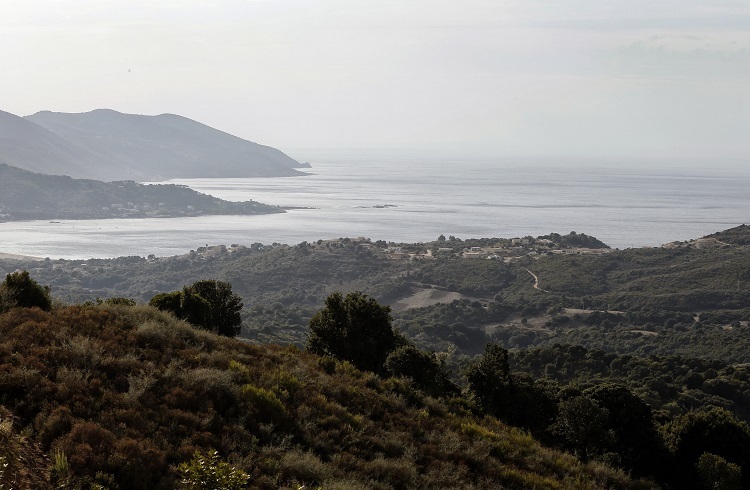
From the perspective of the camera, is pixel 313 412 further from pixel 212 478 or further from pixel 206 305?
pixel 206 305

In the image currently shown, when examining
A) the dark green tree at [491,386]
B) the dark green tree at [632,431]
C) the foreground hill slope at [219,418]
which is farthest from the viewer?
the dark green tree at [491,386]

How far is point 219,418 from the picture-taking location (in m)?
9.96

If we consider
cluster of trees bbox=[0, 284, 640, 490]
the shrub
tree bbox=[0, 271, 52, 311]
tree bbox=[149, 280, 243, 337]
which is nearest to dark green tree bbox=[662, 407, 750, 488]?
cluster of trees bbox=[0, 284, 640, 490]

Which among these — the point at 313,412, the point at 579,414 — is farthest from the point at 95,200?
the point at 313,412

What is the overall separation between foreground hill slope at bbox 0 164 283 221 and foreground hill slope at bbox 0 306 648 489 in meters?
168

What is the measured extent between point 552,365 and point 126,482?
3451cm

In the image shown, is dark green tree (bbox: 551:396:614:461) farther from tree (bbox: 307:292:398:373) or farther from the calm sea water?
the calm sea water

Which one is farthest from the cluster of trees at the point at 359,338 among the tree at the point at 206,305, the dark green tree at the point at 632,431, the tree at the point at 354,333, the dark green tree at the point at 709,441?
the dark green tree at the point at 709,441

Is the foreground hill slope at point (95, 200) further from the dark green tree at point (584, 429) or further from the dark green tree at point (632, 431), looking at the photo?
the dark green tree at point (584, 429)

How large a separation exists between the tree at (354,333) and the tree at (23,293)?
26.6 ft

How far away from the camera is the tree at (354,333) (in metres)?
20.2

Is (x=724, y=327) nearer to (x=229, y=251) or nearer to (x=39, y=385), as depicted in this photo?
(x=39, y=385)

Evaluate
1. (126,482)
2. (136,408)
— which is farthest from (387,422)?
(126,482)

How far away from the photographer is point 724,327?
5797 centimetres
